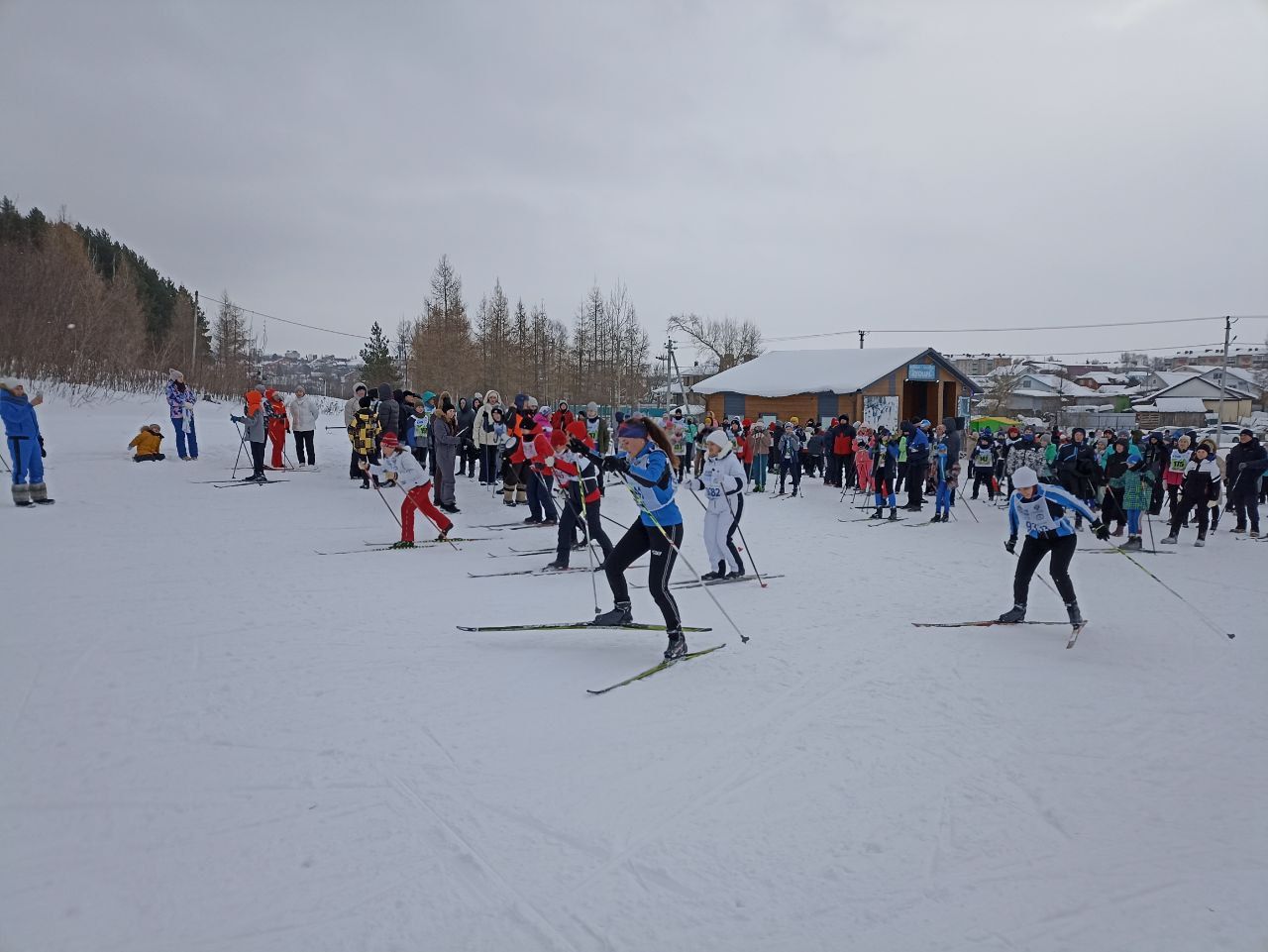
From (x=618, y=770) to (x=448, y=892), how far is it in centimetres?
120

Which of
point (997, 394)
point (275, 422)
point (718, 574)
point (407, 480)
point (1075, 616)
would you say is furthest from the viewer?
point (997, 394)

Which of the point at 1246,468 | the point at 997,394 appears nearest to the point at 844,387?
the point at 1246,468

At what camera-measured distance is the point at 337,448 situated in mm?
19812

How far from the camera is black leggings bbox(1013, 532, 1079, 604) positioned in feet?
21.9

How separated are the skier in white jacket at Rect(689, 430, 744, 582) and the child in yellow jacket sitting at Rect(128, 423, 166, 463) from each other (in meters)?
12.3

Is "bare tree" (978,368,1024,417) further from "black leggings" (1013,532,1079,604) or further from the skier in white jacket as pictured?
"black leggings" (1013,532,1079,604)

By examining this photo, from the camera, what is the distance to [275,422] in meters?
15.8

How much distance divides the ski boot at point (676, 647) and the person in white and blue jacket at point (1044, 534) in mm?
3265

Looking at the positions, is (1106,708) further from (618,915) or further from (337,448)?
(337,448)

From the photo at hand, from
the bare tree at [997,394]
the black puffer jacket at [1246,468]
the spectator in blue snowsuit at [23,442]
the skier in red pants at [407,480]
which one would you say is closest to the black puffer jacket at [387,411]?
the skier in red pants at [407,480]

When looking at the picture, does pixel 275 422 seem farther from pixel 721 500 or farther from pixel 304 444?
pixel 721 500

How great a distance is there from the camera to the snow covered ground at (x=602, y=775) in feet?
9.44

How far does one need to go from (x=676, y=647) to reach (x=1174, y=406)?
70.8m

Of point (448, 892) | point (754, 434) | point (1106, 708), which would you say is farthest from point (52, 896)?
Result: point (754, 434)
